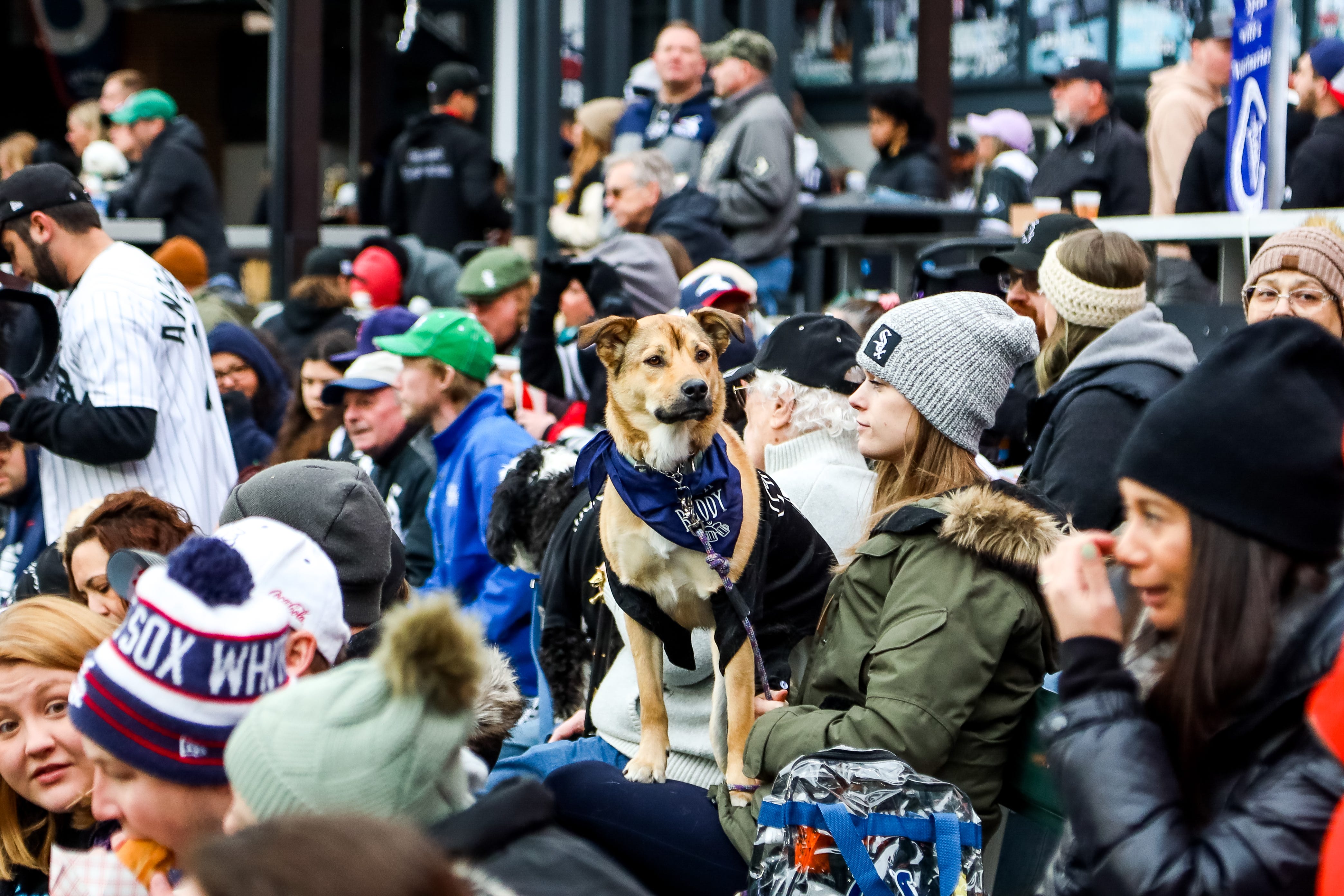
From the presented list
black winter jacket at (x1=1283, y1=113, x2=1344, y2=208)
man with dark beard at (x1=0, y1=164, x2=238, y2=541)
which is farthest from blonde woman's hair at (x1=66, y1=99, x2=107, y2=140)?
black winter jacket at (x1=1283, y1=113, x2=1344, y2=208)

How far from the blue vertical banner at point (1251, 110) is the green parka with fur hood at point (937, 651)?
2.92 metres

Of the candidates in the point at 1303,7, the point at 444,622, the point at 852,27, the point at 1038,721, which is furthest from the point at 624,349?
the point at 852,27

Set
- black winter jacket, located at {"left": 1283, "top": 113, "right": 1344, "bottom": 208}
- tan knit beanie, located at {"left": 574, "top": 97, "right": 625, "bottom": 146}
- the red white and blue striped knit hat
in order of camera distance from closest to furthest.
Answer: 1. the red white and blue striped knit hat
2. black winter jacket, located at {"left": 1283, "top": 113, "right": 1344, "bottom": 208}
3. tan knit beanie, located at {"left": 574, "top": 97, "right": 625, "bottom": 146}

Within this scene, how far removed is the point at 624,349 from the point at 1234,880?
2.38m

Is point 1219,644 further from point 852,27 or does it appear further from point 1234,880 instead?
point 852,27

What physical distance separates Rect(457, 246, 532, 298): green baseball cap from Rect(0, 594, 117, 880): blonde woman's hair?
4.69 meters

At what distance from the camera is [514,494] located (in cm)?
481

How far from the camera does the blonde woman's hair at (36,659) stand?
2926 millimetres

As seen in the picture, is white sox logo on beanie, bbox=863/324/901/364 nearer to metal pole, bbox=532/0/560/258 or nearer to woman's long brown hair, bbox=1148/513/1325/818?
woman's long brown hair, bbox=1148/513/1325/818

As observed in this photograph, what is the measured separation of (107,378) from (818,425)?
230cm

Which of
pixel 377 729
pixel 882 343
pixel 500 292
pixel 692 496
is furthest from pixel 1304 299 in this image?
pixel 500 292

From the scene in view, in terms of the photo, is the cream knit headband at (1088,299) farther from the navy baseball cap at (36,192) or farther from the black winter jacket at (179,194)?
the black winter jacket at (179,194)

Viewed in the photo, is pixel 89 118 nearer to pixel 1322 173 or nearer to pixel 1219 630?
pixel 1322 173

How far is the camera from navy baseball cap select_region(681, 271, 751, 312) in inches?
230
